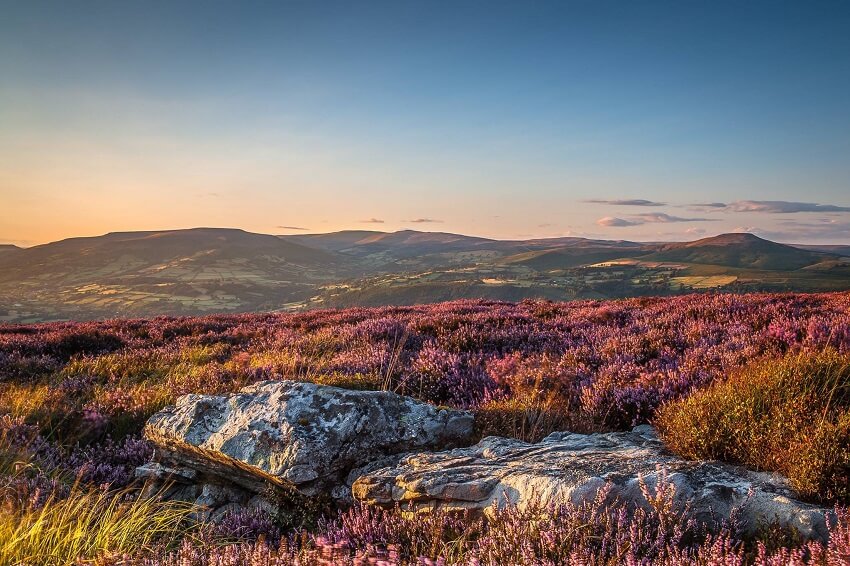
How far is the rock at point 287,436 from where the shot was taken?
3936 millimetres

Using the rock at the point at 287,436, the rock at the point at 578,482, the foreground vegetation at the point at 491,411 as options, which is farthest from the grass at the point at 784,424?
the rock at the point at 287,436

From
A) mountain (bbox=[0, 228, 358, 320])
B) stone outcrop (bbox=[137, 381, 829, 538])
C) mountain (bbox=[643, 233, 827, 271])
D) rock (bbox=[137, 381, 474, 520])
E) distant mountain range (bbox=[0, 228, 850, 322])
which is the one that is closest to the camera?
stone outcrop (bbox=[137, 381, 829, 538])

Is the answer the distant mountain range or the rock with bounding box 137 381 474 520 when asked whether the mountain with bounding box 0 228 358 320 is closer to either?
the distant mountain range

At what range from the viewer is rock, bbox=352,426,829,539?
2.59m

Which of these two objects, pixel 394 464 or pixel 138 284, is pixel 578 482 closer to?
pixel 394 464

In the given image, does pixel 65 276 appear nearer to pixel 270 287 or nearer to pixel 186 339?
pixel 270 287

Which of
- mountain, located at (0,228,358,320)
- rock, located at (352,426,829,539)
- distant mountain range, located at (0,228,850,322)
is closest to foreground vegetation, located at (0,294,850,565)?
rock, located at (352,426,829,539)

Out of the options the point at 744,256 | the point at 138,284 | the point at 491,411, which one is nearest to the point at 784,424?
the point at 491,411

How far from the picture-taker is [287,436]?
4.04m

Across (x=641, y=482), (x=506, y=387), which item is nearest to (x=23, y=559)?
(x=641, y=482)

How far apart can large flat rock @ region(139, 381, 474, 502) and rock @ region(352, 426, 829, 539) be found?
455 mm

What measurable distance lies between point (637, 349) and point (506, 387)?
2.40m

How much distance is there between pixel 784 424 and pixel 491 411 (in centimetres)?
265

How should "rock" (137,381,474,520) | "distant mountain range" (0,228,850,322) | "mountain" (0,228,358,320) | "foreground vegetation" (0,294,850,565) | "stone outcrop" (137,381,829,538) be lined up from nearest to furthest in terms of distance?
"foreground vegetation" (0,294,850,565) < "stone outcrop" (137,381,829,538) < "rock" (137,381,474,520) < "distant mountain range" (0,228,850,322) < "mountain" (0,228,358,320)
